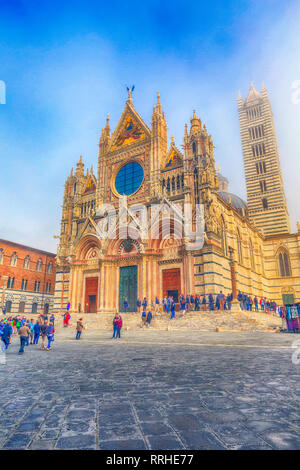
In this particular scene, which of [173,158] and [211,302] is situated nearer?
[211,302]

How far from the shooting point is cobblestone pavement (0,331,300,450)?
2811 mm

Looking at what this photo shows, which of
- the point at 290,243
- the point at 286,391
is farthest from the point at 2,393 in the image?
the point at 290,243

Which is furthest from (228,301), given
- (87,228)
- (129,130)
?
(129,130)

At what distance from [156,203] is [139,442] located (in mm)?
27043

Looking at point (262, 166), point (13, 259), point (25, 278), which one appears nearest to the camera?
point (13, 259)

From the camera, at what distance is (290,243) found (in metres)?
40.8

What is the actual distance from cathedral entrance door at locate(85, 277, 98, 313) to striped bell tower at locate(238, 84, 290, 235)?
2583 cm

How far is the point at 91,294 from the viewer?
32.5 metres

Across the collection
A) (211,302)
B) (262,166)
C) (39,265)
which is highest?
(262,166)

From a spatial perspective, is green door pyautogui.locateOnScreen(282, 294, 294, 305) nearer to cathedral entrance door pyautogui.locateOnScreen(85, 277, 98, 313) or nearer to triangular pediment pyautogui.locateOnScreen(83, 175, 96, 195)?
cathedral entrance door pyautogui.locateOnScreen(85, 277, 98, 313)

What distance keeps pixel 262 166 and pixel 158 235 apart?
27318 mm

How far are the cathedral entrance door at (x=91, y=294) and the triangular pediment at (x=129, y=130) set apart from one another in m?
16.1

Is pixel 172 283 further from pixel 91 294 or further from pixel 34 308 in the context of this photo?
pixel 34 308
